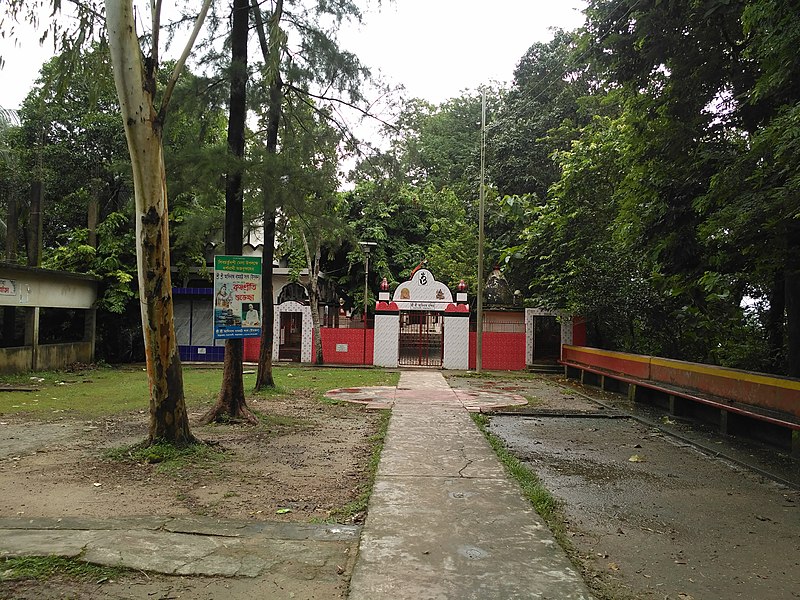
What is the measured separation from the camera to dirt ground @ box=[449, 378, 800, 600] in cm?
365

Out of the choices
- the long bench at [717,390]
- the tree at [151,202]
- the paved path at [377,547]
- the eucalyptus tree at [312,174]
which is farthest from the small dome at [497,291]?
the paved path at [377,547]

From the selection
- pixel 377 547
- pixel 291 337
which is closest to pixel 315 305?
pixel 291 337

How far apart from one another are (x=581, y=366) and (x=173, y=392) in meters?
12.8

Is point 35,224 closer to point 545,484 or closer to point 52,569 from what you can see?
point 52,569

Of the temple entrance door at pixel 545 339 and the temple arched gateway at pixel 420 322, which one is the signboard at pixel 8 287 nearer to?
the temple arched gateway at pixel 420 322

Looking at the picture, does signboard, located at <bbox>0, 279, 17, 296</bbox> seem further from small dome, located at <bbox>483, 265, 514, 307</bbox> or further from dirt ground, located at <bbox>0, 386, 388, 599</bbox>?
small dome, located at <bbox>483, 265, 514, 307</bbox>

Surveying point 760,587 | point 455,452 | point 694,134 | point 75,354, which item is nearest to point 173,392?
point 455,452

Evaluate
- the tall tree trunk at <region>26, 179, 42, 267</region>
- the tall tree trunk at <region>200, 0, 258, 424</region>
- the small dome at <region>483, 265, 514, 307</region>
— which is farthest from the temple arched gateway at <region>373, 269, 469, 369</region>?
the tall tree trunk at <region>200, 0, 258, 424</region>

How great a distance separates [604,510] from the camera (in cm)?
508

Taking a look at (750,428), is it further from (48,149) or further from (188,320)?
(48,149)

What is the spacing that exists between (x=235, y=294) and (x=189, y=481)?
3.17 m

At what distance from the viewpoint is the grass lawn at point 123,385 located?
1062cm

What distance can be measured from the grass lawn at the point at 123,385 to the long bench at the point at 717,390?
5700mm

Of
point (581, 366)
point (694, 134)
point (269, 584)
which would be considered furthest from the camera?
point (581, 366)
